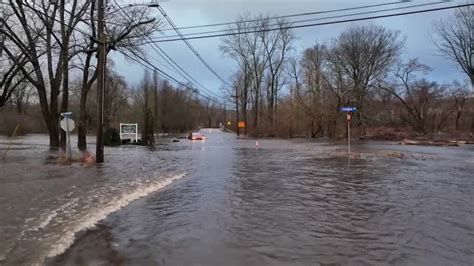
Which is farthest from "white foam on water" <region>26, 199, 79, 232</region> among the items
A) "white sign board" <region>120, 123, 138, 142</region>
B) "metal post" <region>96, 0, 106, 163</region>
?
"white sign board" <region>120, 123, 138, 142</region>

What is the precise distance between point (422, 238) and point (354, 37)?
6570 centimetres

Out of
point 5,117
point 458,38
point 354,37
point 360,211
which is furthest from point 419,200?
point 5,117

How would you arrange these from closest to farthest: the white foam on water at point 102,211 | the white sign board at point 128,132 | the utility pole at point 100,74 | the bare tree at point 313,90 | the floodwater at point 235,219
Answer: the floodwater at point 235,219 < the white foam on water at point 102,211 < the utility pole at point 100,74 < the white sign board at point 128,132 < the bare tree at point 313,90

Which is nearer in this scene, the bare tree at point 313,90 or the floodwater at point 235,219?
the floodwater at point 235,219

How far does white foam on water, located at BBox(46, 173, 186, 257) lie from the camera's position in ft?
26.3

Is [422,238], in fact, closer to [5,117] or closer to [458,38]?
[458,38]

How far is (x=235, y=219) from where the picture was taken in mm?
10344

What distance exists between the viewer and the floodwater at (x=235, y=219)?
748 cm

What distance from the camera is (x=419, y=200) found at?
42.8 feet

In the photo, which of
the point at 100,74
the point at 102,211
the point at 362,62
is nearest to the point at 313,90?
the point at 362,62

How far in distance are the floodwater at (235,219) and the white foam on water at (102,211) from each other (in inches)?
0.9

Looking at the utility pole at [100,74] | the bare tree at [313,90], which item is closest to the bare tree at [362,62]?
the bare tree at [313,90]

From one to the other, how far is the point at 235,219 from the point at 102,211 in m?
3.09

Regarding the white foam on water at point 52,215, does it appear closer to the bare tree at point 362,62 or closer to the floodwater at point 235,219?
the floodwater at point 235,219
